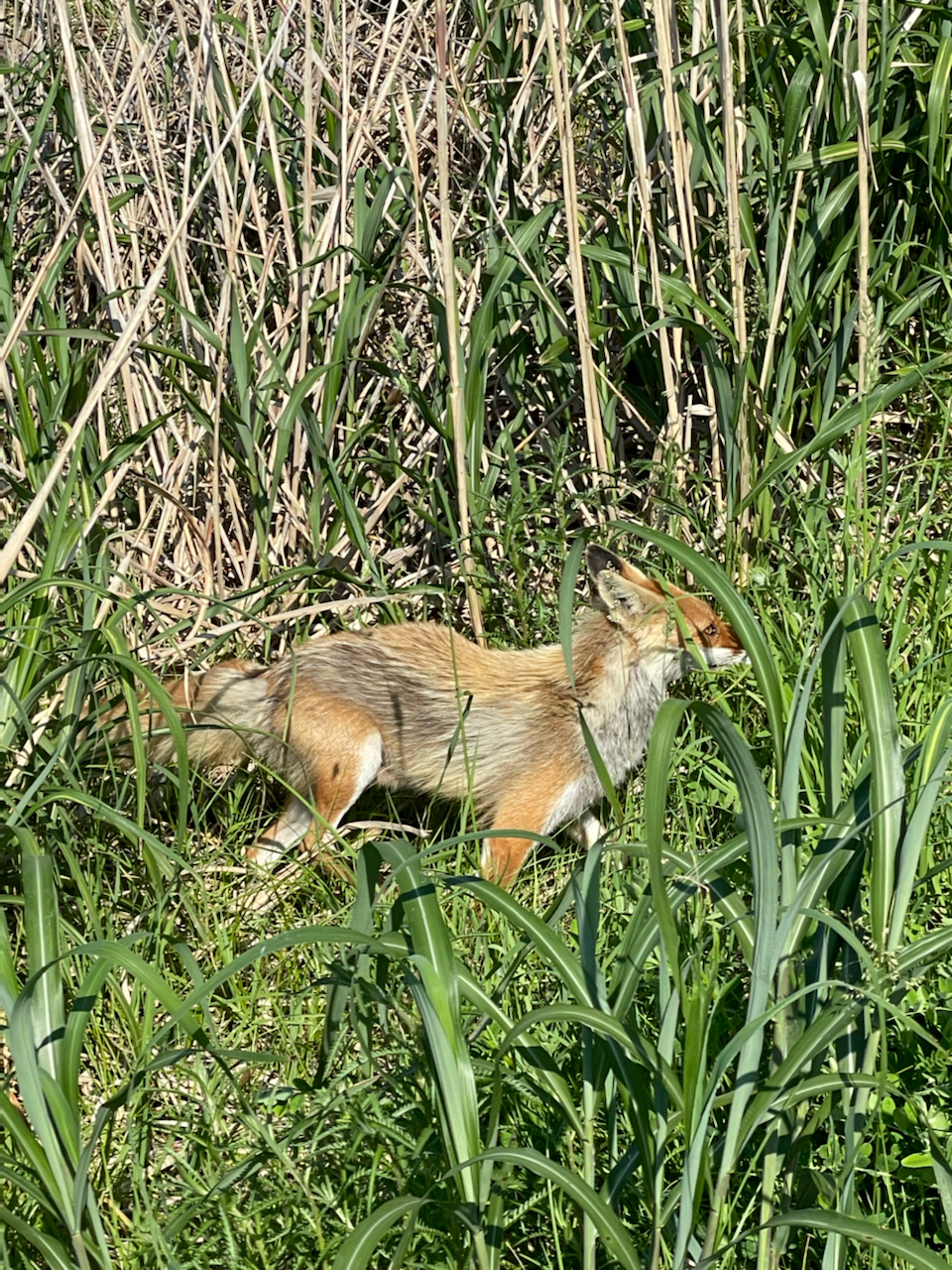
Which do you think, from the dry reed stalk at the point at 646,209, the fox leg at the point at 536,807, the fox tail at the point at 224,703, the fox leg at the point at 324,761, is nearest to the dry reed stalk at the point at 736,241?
the dry reed stalk at the point at 646,209

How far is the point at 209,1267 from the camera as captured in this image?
266 centimetres

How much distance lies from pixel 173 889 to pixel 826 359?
299cm

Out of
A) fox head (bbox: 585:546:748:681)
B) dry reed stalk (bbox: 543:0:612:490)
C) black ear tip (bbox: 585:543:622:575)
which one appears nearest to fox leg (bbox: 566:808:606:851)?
fox head (bbox: 585:546:748:681)

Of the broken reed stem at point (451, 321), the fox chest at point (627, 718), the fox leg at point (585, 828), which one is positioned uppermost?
the broken reed stem at point (451, 321)

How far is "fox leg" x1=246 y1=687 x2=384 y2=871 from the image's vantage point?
15.3 ft

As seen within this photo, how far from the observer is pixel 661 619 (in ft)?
15.3

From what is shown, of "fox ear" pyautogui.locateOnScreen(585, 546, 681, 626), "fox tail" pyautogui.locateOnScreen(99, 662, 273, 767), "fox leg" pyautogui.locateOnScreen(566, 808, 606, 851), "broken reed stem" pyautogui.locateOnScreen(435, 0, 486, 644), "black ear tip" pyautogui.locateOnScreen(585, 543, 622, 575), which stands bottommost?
"fox leg" pyautogui.locateOnScreen(566, 808, 606, 851)

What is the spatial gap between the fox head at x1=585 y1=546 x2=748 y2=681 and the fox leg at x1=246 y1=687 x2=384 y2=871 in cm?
97

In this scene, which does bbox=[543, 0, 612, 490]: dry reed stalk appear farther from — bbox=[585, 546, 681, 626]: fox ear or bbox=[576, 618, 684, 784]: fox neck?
bbox=[576, 618, 684, 784]: fox neck

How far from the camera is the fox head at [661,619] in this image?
4508mm

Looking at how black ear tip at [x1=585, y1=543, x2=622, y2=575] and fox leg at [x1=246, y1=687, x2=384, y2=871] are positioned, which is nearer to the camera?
black ear tip at [x1=585, y1=543, x2=622, y2=575]

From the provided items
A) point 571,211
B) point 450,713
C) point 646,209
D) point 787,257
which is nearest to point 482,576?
point 450,713

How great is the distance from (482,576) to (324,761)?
2.81 feet

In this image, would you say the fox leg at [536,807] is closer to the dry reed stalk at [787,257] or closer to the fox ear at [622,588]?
the fox ear at [622,588]
